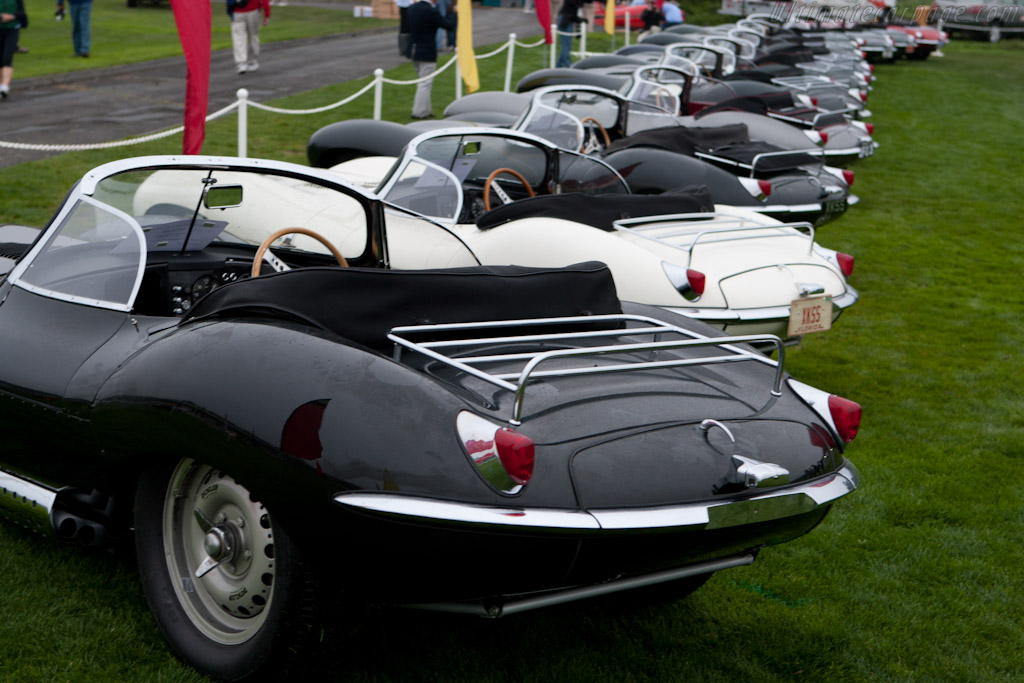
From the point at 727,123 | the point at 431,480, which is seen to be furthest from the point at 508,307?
the point at 727,123

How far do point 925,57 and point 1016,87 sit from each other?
21.6ft

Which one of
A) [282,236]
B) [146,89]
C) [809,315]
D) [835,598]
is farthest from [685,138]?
[146,89]

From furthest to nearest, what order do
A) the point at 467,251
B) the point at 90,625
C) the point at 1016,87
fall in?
the point at 1016,87 → the point at 467,251 → the point at 90,625

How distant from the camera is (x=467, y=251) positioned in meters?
4.69

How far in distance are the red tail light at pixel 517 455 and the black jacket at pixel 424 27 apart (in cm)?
1287

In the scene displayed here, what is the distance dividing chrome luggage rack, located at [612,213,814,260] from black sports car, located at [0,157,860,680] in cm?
213

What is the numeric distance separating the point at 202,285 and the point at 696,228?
11.0ft

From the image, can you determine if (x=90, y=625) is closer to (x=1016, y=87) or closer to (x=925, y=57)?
(x=1016, y=87)

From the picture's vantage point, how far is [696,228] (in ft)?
20.2

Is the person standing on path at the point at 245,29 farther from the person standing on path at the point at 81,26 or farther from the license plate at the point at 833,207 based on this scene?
the license plate at the point at 833,207

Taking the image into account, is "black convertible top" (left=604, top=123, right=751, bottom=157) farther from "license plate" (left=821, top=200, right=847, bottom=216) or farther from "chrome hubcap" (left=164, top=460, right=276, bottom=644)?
"chrome hubcap" (left=164, top=460, right=276, bottom=644)

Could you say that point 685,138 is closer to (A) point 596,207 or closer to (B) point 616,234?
(A) point 596,207

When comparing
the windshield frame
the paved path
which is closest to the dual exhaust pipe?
the windshield frame

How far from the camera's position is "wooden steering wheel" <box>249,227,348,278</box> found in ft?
11.5
